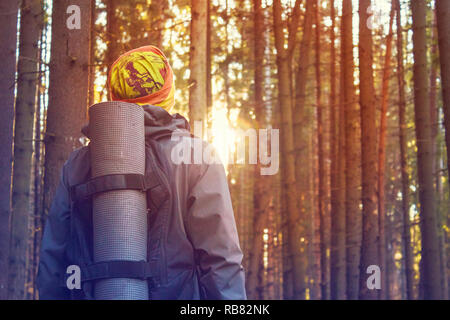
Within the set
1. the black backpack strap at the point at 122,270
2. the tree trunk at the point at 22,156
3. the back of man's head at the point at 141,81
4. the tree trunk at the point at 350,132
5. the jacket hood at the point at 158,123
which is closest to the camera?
the black backpack strap at the point at 122,270

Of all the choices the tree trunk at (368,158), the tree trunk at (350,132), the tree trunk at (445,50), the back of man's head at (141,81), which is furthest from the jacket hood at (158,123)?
the tree trunk at (350,132)

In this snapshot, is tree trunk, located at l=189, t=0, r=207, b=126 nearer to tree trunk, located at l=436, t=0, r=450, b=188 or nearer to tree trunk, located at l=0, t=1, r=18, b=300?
tree trunk, located at l=0, t=1, r=18, b=300

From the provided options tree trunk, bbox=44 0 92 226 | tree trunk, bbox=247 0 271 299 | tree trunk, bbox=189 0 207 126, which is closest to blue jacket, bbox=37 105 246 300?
tree trunk, bbox=44 0 92 226

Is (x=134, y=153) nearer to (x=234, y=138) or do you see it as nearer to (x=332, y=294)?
(x=332, y=294)

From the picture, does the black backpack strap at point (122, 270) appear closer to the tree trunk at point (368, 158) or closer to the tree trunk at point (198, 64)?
the tree trunk at point (198, 64)

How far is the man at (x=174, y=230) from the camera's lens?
281cm

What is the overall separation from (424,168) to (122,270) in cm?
755

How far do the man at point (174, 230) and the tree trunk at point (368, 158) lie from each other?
21.8 ft

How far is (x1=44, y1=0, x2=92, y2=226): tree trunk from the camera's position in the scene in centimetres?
625

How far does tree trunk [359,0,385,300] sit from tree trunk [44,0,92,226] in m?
4.73

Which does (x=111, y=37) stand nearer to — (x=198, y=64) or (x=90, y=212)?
(x=198, y=64)

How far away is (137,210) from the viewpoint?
2826 mm

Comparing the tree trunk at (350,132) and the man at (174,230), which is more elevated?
the tree trunk at (350,132)

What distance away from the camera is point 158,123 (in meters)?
3.04
